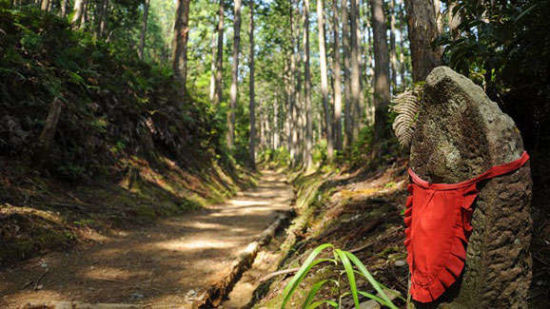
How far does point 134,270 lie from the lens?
412cm

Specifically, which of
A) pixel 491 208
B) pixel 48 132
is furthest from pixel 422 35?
pixel 48 132

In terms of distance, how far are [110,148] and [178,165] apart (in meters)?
3.12

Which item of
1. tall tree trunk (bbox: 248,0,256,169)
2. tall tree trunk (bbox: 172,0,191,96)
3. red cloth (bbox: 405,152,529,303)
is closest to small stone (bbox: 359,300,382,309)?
red cloth (bbox: 405,152,529,303)

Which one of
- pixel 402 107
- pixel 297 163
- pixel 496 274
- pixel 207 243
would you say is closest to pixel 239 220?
pixel 207 243

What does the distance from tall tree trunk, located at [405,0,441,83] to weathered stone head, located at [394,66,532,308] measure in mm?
3012

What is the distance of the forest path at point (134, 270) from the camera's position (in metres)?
3.25

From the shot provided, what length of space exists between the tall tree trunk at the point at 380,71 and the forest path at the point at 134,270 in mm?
4420

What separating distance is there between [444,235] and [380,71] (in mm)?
8467

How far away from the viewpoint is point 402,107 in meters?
3.58

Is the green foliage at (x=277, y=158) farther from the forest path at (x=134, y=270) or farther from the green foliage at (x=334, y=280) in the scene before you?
the green foliage at (x=334, y=280)

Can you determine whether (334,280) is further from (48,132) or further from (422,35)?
(48,132)

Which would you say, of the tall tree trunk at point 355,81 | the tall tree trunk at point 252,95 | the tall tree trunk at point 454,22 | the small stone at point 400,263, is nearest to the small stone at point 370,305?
the small stone at point 400,263

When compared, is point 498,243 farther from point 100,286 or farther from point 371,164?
point 371,164

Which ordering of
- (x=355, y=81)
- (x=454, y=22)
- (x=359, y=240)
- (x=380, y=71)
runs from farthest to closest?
→ 1. (x=355, y=81)
2. (x=380, y=71)
3. (x=454, y=22)
4. (x=359, y=240)
